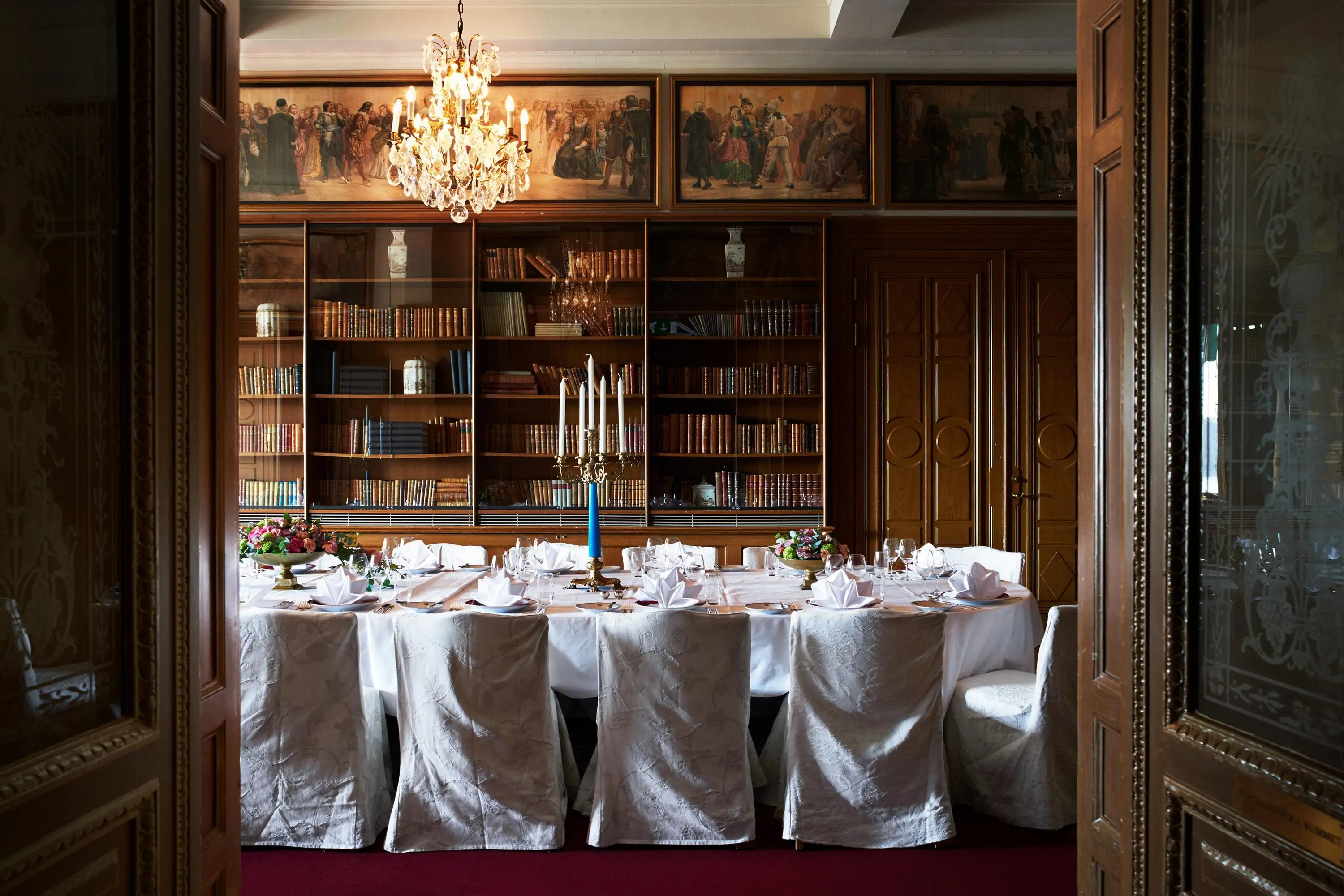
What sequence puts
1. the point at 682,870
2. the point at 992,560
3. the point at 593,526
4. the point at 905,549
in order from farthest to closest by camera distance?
the point at 992,560 < the point at 905,549 < the point at 593,526 < the point at 682,870

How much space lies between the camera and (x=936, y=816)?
3.35 meters

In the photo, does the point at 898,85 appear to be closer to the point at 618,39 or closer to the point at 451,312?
the point at 618,39

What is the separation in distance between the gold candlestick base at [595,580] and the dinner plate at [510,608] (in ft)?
1.64

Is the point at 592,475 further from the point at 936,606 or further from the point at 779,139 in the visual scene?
the point at 779,139

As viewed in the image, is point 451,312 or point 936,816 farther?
point 451,312

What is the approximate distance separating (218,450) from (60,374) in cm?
48

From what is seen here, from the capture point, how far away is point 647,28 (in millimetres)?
6039

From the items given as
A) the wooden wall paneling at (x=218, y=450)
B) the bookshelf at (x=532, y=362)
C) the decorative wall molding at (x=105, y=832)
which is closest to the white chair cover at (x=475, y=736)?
the wooden wall paneling at (x=218, y=450)

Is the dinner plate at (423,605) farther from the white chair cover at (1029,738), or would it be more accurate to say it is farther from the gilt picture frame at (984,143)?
the gilt picture frame at (984,143)

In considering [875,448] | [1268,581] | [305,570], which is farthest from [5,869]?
[875,448]

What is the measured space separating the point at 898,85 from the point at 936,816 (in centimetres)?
458

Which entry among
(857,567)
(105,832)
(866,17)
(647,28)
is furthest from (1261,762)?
(647,28)

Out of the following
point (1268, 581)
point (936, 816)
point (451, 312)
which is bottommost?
point (936, 816)

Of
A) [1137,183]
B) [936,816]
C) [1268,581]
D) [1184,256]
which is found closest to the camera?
[1268,581]
